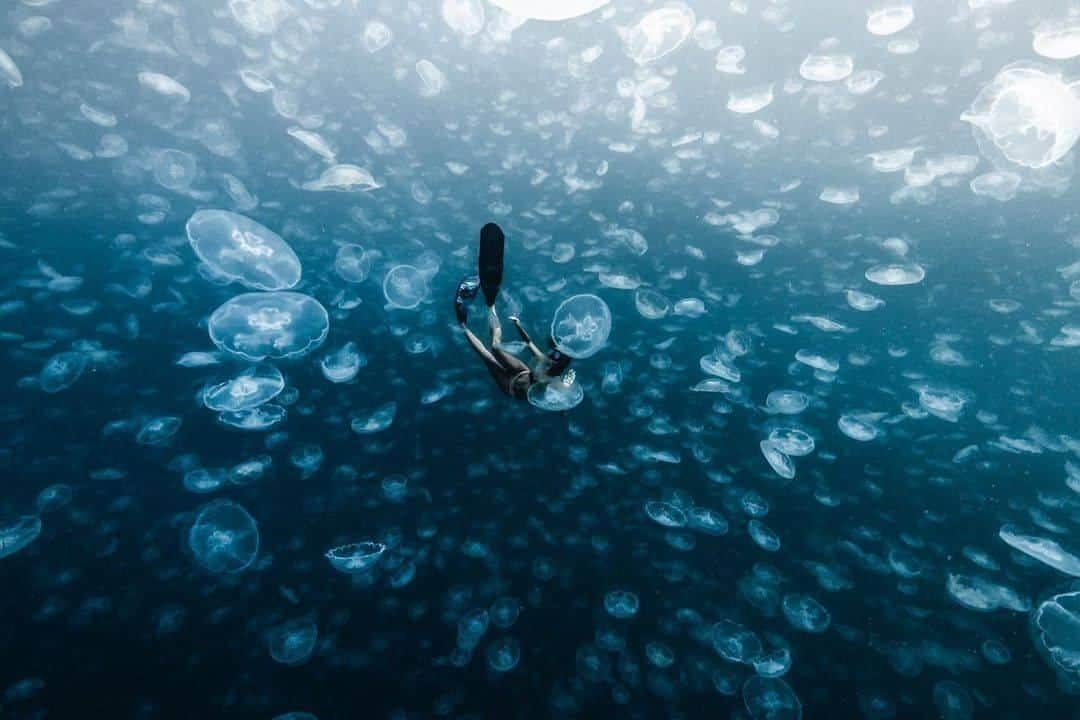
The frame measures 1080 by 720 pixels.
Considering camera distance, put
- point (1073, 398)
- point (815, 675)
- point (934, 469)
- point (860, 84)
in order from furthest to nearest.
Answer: point (860, 84), point (1073, 398), point (934, 469), point (815, 675)

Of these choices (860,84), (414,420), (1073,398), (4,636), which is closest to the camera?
(4,636)

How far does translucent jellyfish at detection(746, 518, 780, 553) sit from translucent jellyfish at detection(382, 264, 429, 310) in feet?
21.3

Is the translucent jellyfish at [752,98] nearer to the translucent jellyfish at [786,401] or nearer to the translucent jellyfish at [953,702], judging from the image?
the translucent jellyfish at [786,401]

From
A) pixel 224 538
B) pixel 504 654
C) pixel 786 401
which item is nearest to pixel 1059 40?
pixel 786 401

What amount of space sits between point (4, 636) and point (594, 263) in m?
10.2

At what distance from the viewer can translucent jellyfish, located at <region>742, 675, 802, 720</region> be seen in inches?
168

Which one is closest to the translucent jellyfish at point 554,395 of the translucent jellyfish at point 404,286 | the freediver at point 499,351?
the freediver at point 499,351

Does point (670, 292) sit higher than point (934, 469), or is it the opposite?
point (670, 292)

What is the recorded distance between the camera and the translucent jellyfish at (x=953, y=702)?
4.32 meters

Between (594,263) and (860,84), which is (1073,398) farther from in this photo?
(594,263)

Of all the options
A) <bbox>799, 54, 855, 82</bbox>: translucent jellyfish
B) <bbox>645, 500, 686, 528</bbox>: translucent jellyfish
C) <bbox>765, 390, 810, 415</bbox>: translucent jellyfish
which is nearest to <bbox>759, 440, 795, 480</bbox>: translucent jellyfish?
<bbox>765, 390, 810, 415</bbox>: translucent jellyfish

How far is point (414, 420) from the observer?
752 centimetres

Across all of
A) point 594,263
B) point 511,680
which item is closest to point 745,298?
point 594,263

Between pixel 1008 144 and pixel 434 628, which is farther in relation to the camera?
pixel 1008 144
